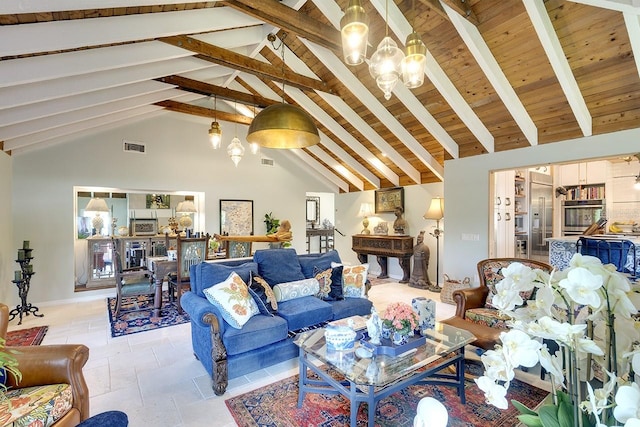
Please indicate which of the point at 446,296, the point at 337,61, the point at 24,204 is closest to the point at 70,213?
the point at 24,204

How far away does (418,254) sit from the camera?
6.32 meters

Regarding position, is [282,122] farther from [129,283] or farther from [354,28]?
[129,283]

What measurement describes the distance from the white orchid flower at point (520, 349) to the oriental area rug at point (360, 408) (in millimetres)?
1915

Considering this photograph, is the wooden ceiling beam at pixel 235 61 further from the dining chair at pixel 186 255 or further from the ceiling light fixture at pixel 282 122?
the dining chair at pixel 186 255

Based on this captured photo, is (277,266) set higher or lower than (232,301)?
higher

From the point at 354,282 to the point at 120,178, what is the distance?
4.96m

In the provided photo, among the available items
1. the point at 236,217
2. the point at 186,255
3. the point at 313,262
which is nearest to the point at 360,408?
the point at 313,262

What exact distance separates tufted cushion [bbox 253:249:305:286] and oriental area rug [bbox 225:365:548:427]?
3.82ft

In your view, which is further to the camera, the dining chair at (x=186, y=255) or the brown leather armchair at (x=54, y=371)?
the dining chair at (x=186, y=255)

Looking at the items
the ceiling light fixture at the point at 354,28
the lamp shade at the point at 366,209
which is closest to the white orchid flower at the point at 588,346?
the ceiling light fixture at the point at 354,28

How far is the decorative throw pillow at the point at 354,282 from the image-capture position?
12.4 feet

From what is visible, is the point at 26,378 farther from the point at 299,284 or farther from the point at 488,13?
the point at 488,13

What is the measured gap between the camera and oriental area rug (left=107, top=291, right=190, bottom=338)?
4.06 meters

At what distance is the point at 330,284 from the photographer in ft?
12.1
